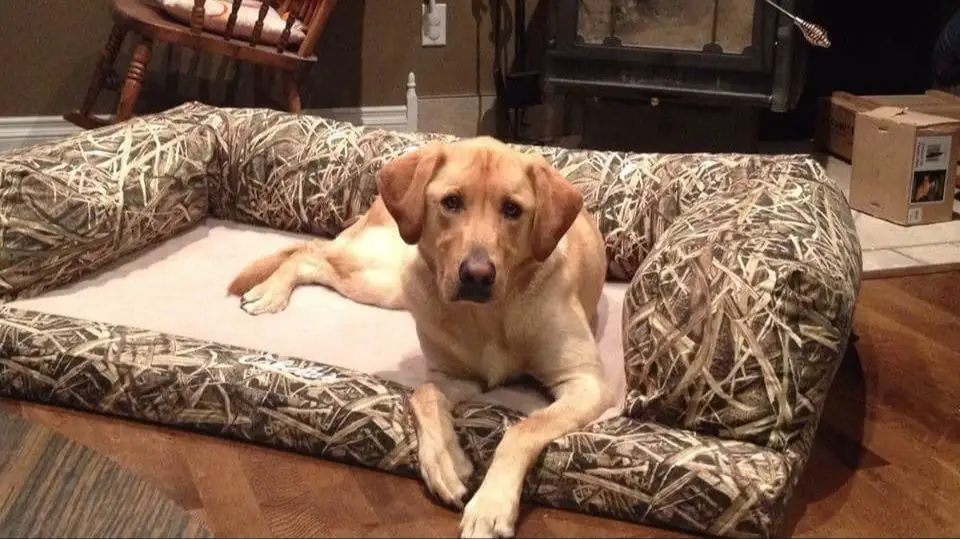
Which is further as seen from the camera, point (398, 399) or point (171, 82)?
point (171, 82)

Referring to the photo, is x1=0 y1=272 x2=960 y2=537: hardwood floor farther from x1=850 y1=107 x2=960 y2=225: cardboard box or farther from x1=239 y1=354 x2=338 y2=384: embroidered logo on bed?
x1=850 y1=107 x2=960 y2=225: cardboard box

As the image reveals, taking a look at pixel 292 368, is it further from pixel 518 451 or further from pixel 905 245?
pixel 905 245

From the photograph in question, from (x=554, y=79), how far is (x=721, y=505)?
2351mm

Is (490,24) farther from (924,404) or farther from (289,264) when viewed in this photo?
(924,404)

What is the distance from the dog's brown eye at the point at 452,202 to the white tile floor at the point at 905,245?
64.8 inches

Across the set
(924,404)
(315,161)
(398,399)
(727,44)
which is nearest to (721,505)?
(398,399)

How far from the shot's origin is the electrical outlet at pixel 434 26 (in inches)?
154

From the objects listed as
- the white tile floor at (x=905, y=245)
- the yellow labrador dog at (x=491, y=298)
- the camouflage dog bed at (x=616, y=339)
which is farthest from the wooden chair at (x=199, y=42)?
the white tile floor at (x=905, y=245)

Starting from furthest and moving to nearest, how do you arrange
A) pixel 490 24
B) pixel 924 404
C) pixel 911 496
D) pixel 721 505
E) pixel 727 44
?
pixel 490 24 → pixel 727 44 → pixel 924 404 → pixel 911 496 → pixel 721 505

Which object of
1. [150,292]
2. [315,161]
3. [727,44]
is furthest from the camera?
[727,44]

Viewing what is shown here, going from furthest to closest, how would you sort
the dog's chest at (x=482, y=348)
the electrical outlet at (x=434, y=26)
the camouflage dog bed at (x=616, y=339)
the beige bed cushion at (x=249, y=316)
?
the electrical outlet at (x=434, y=26) → the beige bed cushion at (x=249, y=316) → the dog's chest at (x=482, y=348) → the camouflage dog bed at (x=616, y=339)

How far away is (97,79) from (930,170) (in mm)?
2736

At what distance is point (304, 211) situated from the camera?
9.01ft

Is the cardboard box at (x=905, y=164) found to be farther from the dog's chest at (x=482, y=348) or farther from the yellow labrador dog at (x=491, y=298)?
the dog's chest at (x=482, y=348)
